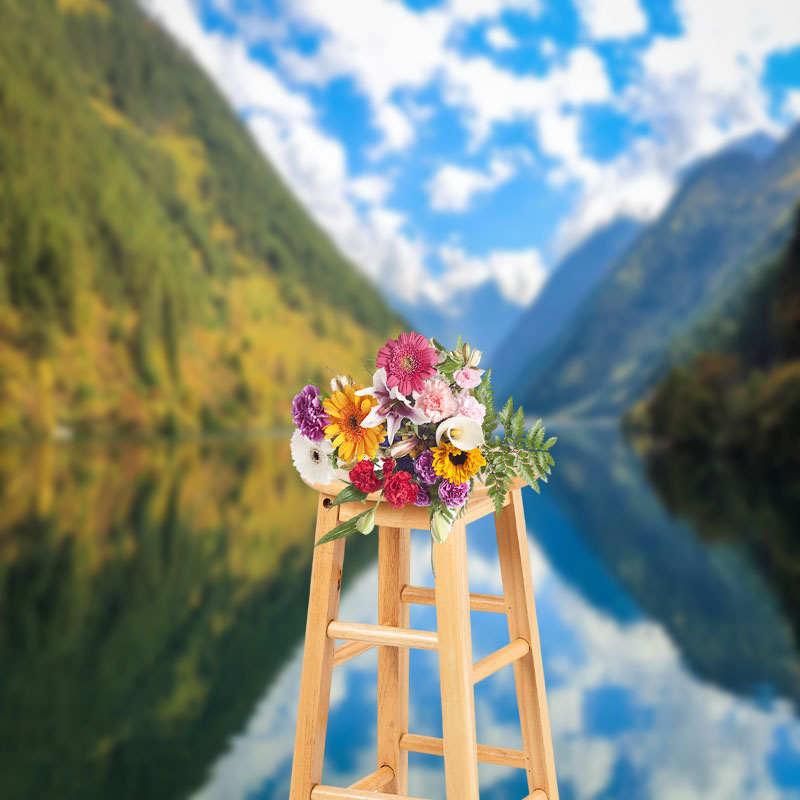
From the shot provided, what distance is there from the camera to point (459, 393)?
12.0 ft

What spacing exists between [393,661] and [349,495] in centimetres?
119

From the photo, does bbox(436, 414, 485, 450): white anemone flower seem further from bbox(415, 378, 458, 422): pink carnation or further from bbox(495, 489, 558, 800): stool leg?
bbox(495, 489, 558, 800): stool leg

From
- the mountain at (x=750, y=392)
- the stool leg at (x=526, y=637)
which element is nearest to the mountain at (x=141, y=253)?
the mountain at (x=750, y=392)

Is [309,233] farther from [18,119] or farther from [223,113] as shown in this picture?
[18,119]

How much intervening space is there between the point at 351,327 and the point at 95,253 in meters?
62.1

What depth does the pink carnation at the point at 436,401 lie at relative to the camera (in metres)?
3.61

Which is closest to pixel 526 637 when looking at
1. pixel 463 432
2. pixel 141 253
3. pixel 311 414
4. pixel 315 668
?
pixel 315 668

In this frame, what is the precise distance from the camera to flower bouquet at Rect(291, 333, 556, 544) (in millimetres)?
3584

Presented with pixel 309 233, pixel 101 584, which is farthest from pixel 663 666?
pixel 309 233

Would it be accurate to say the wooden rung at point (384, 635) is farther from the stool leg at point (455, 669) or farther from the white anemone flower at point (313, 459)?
the white anemone flower at point (313, 459)

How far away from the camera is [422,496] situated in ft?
12.0

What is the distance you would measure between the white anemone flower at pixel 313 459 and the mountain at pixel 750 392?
31.7 metres

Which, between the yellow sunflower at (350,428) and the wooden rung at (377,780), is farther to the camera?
the wooden rung at (377,780)

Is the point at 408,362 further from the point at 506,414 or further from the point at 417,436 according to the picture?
the point at 506,414
